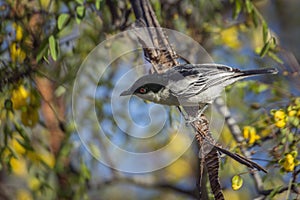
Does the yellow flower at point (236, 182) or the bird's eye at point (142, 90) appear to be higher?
the bird's eye at point (142, 90)

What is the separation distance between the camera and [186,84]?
1.08 m

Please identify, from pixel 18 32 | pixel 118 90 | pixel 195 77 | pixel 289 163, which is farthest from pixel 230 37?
pixel 195 77

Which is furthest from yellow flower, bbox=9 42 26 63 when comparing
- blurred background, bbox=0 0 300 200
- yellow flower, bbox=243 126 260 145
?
yellow flower, bbox=243 126 260 145

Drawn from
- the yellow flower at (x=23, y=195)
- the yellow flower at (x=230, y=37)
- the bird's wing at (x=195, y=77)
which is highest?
the yellow flower at (x=230, y=37)

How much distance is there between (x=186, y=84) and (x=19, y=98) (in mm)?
733

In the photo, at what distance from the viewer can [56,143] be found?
260cm

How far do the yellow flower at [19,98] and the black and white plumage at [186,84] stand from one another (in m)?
0.65

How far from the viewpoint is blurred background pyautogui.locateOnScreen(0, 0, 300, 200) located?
1464mm

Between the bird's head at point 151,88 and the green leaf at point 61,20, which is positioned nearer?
the bird's head at point 151,88

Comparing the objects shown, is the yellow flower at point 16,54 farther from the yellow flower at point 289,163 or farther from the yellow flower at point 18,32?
the yellow flower at point 289,163

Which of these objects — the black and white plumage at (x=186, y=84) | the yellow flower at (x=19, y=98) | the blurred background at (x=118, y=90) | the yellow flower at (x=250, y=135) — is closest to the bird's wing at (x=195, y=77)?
the black and white plumage at (x=186, y=84)

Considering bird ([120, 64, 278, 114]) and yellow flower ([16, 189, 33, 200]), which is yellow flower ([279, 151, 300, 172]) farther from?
yellow flower ([16, 189, 33, 200])

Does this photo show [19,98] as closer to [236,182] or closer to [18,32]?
[18,32]

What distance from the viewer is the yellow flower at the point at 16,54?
5.63 ft
